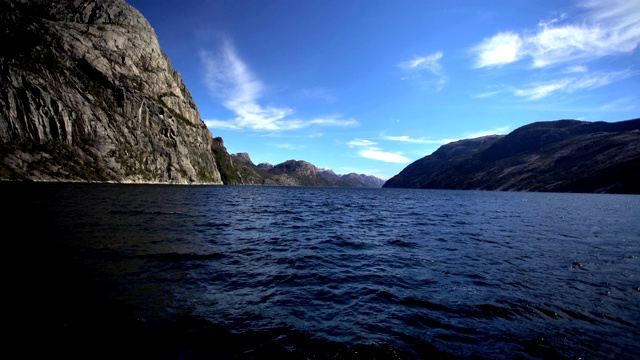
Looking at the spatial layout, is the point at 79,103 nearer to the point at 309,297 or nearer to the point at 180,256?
the point at 180,256

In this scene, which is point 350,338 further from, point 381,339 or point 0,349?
point 0,349

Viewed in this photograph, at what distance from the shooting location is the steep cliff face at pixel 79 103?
10131 centimetres

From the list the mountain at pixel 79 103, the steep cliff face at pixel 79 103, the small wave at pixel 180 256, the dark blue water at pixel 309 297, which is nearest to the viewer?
the dark blue water at pixel 309 297

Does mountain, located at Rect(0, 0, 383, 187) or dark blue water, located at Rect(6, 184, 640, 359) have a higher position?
mountain, located at Rect(0, 0, 383, 187)

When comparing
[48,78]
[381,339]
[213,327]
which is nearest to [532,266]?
[381,339]

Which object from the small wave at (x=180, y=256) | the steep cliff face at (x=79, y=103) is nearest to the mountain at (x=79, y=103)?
the steep cliff face at (x=79, y=103)

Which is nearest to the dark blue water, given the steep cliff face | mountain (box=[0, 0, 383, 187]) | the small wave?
the small wave

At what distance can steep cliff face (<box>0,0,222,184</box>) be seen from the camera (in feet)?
332

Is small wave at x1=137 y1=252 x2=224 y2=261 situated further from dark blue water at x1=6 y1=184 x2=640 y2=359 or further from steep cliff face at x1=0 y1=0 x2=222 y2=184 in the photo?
steep cliff face at x1=0 y1=0 x2=222 y2=184

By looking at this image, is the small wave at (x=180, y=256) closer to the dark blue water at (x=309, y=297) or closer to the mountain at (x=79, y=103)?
the dark blue water at (x=309, y=297)

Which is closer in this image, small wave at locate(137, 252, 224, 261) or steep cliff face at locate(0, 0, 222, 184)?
small wave at locate(137, 252, 224, 261)

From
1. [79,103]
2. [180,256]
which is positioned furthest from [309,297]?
[79,103]

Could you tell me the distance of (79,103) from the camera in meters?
128

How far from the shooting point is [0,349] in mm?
6645
